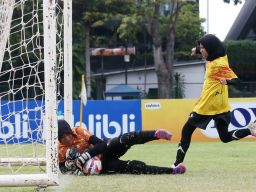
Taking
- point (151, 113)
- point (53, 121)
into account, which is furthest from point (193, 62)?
point (53, 121)

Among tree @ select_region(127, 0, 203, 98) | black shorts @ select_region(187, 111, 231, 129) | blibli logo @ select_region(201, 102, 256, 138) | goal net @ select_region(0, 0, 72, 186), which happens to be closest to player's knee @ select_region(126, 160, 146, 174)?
black shorts @ select_region(187, 111, 231, 129)

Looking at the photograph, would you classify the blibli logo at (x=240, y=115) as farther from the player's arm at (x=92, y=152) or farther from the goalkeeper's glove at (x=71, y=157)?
the player's arm at (x=92, y=152)

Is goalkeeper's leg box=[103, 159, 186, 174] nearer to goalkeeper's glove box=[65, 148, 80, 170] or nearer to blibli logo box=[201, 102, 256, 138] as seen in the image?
goalkeeper's glove box=[65, 148, 80, 170]

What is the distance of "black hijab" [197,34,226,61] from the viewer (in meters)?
9.46

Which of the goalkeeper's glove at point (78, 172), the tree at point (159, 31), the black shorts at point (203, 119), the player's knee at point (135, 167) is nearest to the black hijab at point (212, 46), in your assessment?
the black shorts at point (203, 119)

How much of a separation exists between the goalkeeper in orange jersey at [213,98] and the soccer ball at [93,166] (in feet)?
3.53

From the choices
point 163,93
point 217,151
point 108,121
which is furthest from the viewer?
point 163,93

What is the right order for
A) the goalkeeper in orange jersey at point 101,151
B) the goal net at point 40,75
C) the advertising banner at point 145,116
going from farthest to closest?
the advertising banner at point 145,116
the goalkeeper in orange jersey at point 101,151
the goal net at point 40,75

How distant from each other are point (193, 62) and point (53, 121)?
3314cm

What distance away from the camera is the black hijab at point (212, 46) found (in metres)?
9.46

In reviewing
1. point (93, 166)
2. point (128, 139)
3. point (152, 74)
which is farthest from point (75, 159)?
point (152, 74)

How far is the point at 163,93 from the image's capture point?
3114 cm

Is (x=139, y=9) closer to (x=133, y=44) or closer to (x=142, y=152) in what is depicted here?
(x=133, y=44)

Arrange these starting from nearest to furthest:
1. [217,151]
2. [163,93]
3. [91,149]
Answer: [91,149]
[217,151]
[163,93]
